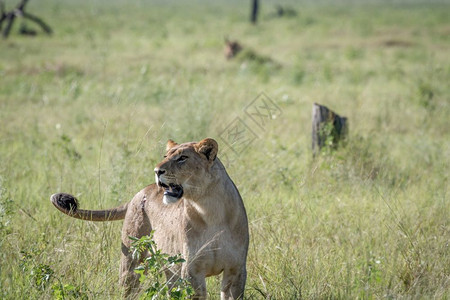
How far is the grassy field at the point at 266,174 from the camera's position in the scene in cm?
437

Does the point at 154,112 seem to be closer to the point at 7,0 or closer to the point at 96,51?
the point at 96,51

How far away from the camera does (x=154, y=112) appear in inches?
403

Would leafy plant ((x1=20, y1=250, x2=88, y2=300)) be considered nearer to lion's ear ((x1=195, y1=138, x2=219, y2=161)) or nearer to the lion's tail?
the lion's tail

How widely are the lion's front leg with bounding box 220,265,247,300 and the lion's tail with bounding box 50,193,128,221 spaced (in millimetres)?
1045

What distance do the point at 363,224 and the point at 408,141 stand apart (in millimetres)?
3956

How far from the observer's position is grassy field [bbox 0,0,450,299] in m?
4.37

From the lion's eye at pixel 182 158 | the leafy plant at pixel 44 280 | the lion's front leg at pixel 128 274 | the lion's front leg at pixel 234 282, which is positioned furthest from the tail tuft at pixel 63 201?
the lion's front leg at pixel 234 282

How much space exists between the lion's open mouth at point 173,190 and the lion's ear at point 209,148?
0.26 metres

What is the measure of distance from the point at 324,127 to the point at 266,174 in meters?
1.16

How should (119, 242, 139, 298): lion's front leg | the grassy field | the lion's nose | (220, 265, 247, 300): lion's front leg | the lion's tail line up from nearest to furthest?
1. the lion's nose
2. (220, 265, 247, 300): lion's front leg
3. (119, 242, 139, 298): lion's front leg
4. the lion's tail
5. the grassy field

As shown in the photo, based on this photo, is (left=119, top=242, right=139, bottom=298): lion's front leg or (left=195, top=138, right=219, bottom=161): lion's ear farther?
(left=119, top=242, right=139, bottom=298): lion's front leg

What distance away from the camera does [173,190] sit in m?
3.67

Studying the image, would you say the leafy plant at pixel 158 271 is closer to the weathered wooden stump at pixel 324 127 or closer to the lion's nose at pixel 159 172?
the lion's nose at pixel 159 172

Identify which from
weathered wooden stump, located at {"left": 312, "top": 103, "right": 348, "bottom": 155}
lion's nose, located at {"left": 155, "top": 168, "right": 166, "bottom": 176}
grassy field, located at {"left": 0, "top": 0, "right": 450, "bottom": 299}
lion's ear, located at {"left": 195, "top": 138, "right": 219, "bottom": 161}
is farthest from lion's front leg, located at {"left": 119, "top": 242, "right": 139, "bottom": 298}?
weathered wooden stump, located at {"left": 312, "top": 103, "right": 348, "bottom": 155}
